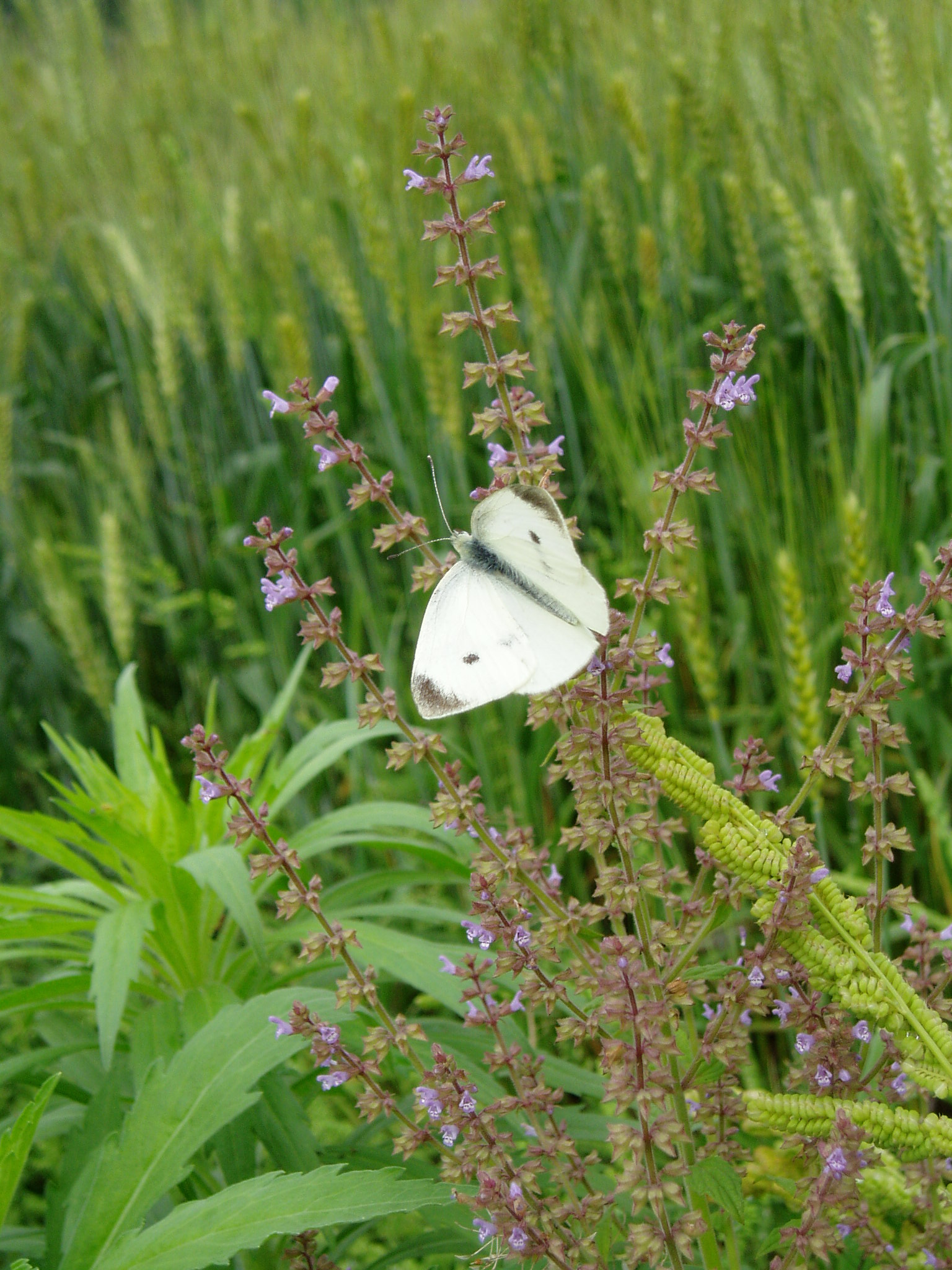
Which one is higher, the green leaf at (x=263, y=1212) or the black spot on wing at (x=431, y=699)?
the black spot on wing at (x=431, y=699)

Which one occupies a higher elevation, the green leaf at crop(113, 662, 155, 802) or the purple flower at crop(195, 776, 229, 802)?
the purple flower at crop(195, 776, 229, 802)

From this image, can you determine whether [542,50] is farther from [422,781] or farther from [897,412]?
[422,781]

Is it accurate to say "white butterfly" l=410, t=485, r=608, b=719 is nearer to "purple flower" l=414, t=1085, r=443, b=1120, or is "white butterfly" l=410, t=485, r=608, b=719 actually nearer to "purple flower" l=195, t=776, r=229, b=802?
"purple flower" l=195, t=776, r=229, b=802

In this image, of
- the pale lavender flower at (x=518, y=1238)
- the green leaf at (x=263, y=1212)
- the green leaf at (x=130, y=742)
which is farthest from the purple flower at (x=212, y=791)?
the green leaf at (x=130, y=742)

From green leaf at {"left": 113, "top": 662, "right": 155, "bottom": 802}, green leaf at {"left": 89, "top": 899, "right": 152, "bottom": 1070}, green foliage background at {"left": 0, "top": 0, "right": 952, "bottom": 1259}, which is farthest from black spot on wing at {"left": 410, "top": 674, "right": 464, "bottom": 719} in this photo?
green leaf at {"left": 113, "top": 662, "right": 155, "bottom": 802}

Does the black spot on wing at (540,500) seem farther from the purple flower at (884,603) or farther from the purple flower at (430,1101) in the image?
the purple flower at (430,1101)
